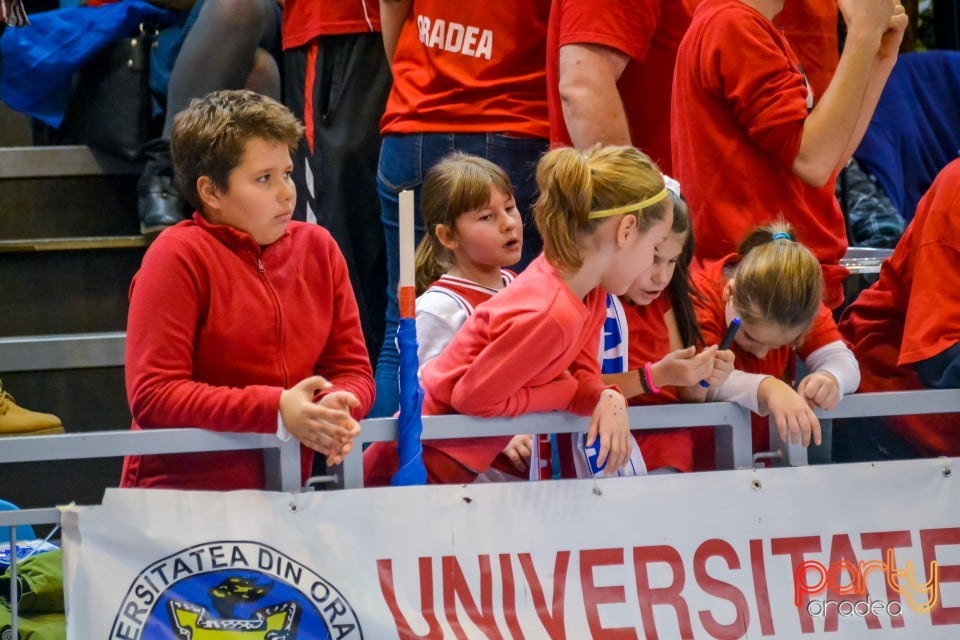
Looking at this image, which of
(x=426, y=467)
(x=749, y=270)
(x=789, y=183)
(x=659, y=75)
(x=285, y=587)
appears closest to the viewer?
(x=285, y=587)

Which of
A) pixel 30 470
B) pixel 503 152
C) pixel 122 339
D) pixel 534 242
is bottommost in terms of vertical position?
pixel 30 470

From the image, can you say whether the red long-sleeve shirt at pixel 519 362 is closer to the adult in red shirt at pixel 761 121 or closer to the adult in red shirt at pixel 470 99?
the adult in red shirt at pixel 761 121

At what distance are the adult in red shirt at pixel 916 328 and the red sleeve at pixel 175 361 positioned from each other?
1583 mm

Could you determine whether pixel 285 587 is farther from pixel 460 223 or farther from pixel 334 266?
pixel 460 223

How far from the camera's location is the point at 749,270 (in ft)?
10.3

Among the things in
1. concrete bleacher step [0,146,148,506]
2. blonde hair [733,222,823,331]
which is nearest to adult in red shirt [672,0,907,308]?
blonde hair [733,222,823,331]

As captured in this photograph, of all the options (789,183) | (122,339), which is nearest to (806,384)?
(789,183)

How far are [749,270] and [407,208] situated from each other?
90 cm

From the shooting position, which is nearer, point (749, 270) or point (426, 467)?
point (426, 467)

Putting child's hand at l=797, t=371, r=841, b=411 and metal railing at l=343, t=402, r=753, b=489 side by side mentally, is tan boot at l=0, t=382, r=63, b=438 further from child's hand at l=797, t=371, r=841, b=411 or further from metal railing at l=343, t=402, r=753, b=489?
child's hand at l=797, t=371, r=841, b=411

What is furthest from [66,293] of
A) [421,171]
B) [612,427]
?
[612,427]

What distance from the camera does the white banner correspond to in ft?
8.54

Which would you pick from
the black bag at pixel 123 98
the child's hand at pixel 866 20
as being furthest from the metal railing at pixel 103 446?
the black bag at pixel 123 98

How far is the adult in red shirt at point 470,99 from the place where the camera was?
3.83m
